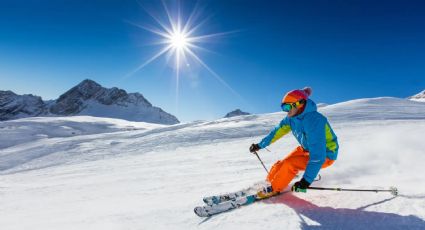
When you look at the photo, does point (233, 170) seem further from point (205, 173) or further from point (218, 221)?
point (218, 221)

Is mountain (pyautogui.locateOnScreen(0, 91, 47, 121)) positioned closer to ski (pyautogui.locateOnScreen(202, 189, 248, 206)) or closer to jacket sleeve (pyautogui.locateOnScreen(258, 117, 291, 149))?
jacket sleeve (pyautogui.locateOnScreen(258, 117, 291, 149))

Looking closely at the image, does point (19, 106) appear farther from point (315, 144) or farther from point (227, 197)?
point (315, 144)

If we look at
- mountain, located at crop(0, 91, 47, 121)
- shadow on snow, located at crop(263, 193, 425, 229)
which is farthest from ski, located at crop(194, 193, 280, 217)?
mountain, located at crop(0, 91, 47, 121)

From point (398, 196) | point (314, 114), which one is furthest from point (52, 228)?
point (398, 196)

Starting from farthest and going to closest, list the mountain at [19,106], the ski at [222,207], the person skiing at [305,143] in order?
the mountain at [19,106] < the person skiing at [305,143] < the ski at [222,207]

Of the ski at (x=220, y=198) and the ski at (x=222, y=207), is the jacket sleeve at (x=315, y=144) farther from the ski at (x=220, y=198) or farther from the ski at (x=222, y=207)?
the ski at (x=220, y=198)

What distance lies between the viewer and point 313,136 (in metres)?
4.20

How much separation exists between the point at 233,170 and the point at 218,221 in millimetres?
3907

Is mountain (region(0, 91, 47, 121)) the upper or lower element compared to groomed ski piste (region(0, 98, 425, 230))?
upper

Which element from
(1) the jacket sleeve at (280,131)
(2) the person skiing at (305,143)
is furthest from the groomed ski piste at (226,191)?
(1) the jacket sleeve at (280,131)

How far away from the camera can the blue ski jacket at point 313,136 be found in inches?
157

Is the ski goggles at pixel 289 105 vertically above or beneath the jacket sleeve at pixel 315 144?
above

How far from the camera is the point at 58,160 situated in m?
14.8

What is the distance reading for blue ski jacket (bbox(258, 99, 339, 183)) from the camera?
13.1 feet
